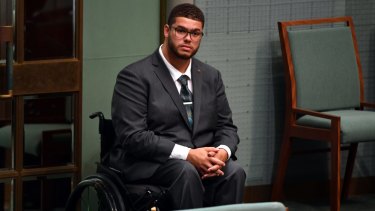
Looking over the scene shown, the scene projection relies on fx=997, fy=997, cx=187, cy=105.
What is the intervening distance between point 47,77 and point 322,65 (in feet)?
5.36

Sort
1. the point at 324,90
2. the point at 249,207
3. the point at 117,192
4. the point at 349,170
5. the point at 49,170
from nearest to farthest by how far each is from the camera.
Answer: the point at 249,207
the point at 117,192
the point at 49,170
the point at 324,90
the point at 349,170

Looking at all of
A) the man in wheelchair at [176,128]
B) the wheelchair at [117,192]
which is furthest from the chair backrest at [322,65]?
the wheelchair at [117,192]

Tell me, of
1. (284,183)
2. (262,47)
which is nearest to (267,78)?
(262,47)

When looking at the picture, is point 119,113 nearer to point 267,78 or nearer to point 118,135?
point 118,135

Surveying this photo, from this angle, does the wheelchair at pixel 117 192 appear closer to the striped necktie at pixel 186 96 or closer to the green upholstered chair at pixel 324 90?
the striped necktie at pixel 186 96

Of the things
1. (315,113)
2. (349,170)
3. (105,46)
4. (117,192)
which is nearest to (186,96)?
(117,192)

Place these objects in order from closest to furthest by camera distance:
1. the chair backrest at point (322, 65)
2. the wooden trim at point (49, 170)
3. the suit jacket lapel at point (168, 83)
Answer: the suit jacket lapel at point (168, 83) < the wooden trim at point (49, 170) < the chair backrest at point (322, 65)

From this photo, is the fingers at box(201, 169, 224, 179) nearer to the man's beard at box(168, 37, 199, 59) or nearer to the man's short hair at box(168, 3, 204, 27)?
the man's beard at box(168, 37, 199, 59)

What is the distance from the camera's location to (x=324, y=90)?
5582 millimetres

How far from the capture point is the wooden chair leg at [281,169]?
5551 millimetres

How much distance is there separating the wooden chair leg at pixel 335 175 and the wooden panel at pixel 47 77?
141 cm

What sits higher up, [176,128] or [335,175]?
[176,128]

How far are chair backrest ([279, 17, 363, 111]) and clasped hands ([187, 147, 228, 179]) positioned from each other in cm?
130

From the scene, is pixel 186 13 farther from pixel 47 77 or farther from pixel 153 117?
pixel 47 77
